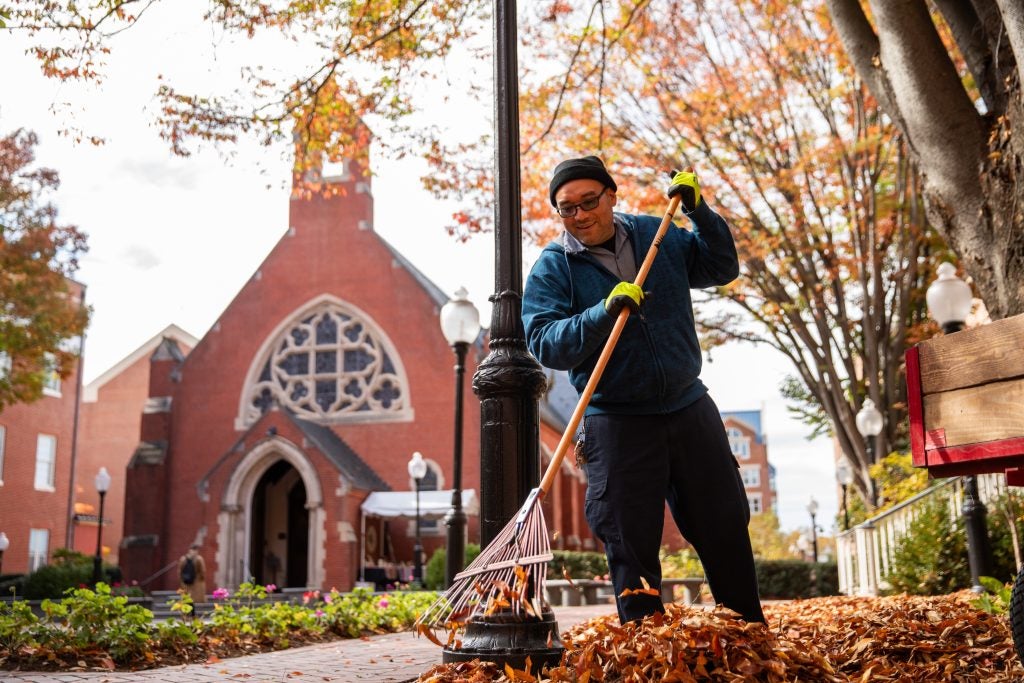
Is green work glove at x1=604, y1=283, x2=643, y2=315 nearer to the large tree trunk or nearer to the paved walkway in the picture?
the paved walkway

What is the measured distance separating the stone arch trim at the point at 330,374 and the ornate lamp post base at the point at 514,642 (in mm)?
23304

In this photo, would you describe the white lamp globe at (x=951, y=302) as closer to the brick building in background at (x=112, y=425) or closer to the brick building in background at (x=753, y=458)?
the brick building in background at (x=112, y=425)

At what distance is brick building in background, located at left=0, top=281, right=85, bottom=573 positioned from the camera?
97.9 feet

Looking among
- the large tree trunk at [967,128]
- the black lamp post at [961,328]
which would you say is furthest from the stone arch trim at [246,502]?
the large tree trunk at [967,128]

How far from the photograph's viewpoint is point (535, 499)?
359 cm

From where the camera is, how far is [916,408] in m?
3.29

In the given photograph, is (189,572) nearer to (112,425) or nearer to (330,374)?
(330,374)

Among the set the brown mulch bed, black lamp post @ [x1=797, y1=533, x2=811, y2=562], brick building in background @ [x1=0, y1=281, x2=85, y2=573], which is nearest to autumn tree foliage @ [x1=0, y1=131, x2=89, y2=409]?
brick building in background @ [x1=0, y1=281, x2=85, y2=573]

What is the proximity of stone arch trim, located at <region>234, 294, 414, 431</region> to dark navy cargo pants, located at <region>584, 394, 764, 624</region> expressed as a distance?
2371 cm

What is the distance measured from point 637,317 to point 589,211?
477mm

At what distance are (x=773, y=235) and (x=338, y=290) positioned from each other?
1583 cm

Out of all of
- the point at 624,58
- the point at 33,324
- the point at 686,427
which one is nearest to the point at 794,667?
the point at 686,427

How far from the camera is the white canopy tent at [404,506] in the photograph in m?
24.7

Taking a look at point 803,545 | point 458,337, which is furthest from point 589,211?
point 803,545
